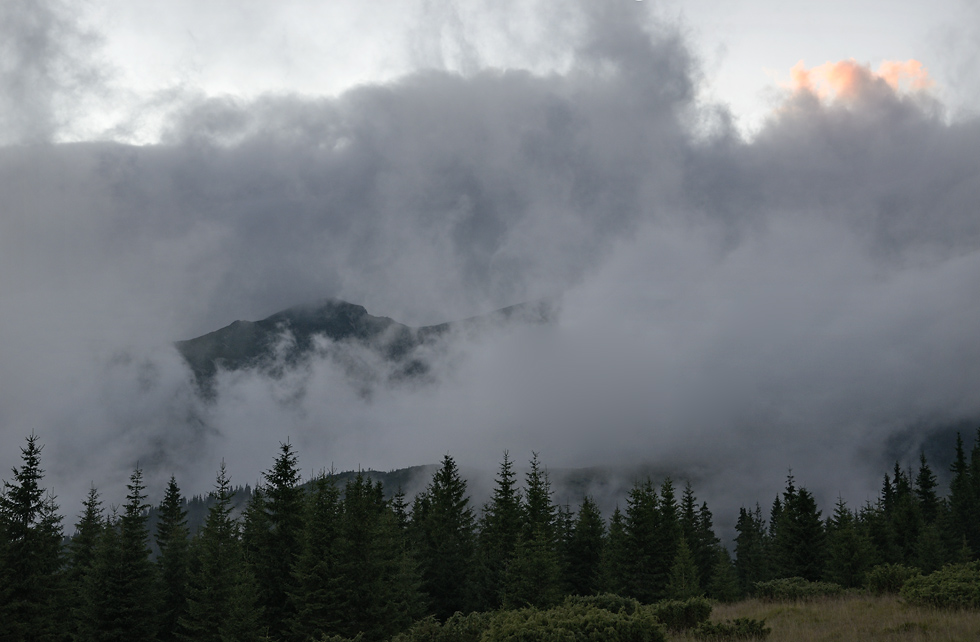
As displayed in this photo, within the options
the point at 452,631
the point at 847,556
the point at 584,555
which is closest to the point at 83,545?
the point at 584,555

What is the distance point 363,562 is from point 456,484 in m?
34.8

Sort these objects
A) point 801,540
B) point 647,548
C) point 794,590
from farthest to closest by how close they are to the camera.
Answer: point 801,540
point 647,548
point 794,590

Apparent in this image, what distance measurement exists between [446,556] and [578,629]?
49994 mm

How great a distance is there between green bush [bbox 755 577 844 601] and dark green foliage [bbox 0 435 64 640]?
142 feet

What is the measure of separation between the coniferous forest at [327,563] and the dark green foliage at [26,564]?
82 mm

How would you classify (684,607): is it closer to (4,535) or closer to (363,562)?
(363,562)

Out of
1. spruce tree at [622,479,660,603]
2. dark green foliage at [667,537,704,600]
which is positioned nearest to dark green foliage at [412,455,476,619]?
spruce tree at [622,479,660,603]

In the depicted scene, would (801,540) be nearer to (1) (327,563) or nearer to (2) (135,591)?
(1) (327,563)

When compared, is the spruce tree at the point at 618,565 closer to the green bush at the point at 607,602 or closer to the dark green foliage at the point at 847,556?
the dark green foliage at the point at 847,556

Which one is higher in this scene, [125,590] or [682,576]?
[125,590]

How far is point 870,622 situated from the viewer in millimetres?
17062

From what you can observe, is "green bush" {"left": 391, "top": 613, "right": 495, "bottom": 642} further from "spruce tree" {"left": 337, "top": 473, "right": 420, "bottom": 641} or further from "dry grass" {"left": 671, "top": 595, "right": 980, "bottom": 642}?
"spruce tree" {"left": 337, "top": 473, "right": 420, "bottom": 641}

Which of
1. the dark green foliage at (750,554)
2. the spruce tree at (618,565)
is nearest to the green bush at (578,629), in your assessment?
the spruce tree at (618,565)

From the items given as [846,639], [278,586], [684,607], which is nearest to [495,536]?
[278,586]
